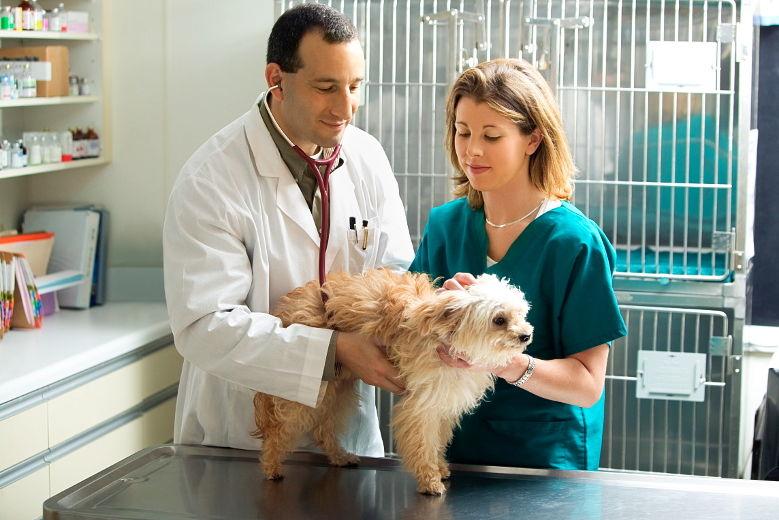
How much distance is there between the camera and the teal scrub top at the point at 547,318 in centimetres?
184

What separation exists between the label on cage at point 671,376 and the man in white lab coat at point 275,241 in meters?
1.37

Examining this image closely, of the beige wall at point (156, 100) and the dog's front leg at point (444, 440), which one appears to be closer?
the dog's front leg at point (444, 440)

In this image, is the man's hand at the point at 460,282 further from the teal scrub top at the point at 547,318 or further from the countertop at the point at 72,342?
the countertop at the point at 72,342

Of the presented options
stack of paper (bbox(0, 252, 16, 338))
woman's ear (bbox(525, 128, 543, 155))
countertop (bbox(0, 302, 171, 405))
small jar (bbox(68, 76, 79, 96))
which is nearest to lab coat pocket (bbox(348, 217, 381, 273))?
woman's ear (bbox(525, 128, 543, 155))

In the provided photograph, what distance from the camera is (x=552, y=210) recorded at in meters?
1.91

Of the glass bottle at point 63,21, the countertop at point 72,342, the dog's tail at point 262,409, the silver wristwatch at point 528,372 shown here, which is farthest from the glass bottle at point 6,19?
the silver wristwatch at point 528,372

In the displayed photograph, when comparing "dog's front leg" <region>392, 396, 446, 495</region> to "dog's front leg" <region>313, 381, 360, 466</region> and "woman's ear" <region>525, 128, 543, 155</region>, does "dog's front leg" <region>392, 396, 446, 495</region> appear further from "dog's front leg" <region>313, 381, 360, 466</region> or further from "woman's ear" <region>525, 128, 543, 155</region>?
"woman's ear" <region>525, 128, 543, 155</region>

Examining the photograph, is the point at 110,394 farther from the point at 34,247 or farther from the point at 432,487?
the point at 432,487

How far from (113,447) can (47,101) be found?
1197 millimetres

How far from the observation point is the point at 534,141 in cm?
190

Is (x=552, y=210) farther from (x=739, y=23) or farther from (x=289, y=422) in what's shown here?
(x=739, y=23)

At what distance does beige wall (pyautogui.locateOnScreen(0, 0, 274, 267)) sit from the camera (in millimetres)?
3746

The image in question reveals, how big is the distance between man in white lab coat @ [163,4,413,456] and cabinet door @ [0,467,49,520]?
83 centimetres

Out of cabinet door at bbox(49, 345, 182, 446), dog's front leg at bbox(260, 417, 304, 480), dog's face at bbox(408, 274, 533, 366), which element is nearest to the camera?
dog's face at bbox(408, 274, 533, 366)
